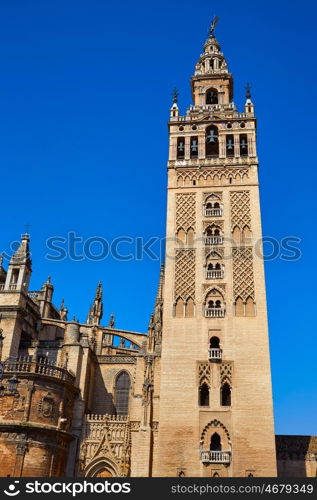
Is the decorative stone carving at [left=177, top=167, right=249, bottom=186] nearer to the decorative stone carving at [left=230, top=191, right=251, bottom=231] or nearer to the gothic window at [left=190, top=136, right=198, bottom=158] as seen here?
the decorative stone carving at [left=230, top=191, right=251, bottom=231]

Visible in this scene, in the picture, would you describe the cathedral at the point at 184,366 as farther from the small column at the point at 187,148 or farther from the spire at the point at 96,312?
the spire at the point at 96,312

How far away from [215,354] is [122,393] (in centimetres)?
1032

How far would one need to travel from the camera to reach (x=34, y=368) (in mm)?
31297

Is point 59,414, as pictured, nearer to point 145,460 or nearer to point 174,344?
point 145,460

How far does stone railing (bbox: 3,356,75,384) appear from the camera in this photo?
103ft

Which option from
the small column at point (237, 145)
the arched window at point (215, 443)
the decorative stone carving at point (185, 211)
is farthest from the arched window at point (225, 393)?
the small column at point (237, 145)

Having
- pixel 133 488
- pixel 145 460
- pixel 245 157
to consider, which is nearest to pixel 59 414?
pixel 145 460

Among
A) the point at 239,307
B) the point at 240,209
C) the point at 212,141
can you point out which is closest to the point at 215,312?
the point at 239,307

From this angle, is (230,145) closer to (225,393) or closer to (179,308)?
(179,308)

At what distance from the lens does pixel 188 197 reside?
35969 mm

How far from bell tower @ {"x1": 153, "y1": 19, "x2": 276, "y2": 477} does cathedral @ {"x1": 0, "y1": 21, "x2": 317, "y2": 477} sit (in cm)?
6

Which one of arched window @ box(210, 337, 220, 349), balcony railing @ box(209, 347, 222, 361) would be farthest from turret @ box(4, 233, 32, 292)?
balcony railing @ box(209, 347, 222, 361)

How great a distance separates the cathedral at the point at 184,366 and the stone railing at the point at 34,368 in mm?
78

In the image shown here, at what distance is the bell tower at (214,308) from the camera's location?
28.0 meters
